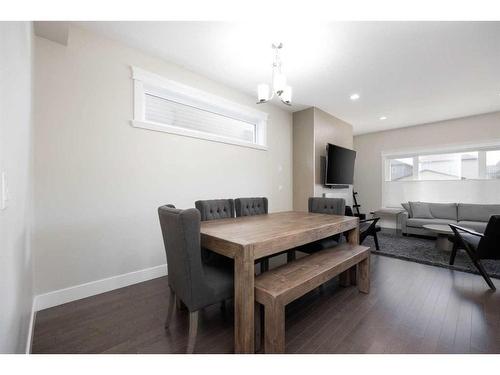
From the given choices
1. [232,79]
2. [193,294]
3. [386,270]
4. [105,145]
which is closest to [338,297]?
[386,270]

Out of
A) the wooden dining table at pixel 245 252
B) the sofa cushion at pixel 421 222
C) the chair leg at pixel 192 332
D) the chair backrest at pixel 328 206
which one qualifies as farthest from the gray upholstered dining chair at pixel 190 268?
the sofa cushion at pixel 421 222

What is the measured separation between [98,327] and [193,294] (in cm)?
101

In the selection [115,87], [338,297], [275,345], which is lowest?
[338,297]

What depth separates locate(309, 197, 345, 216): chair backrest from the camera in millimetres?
2965

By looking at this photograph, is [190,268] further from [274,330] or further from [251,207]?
[251,207]

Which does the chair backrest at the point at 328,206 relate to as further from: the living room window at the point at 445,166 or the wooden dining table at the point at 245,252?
the living room window at the point at 445,166

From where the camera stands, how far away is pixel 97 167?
2209mm

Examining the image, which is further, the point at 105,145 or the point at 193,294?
the point at 105,145

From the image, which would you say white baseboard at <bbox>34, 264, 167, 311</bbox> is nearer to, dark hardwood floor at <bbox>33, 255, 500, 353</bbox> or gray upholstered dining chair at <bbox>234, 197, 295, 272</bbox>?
dark hardwood floor at <bbox>33, 255, 500, 353</bbox>

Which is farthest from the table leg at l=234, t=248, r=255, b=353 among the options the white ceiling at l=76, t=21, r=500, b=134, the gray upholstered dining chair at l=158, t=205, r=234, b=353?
the white ceiling at l=76, t=21, r=500, b=134

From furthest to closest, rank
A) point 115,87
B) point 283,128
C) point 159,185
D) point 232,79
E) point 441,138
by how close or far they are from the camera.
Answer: point 441,138 → point 283,128 → point 232,79 → point 159,185 → point 115,87
